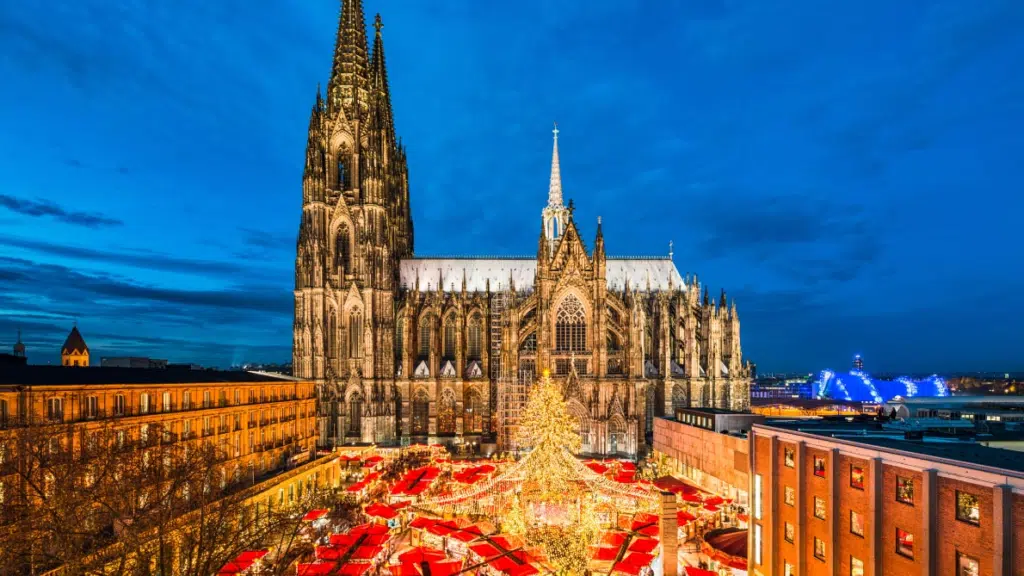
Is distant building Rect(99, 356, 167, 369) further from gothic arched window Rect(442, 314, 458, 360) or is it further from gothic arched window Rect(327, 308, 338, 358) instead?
gothic arched window Rect(442, 314, 458, 360)

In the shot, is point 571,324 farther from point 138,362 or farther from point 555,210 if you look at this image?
point 138,362

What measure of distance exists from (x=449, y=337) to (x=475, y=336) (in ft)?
11.3

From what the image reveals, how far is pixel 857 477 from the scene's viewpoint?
26625mm

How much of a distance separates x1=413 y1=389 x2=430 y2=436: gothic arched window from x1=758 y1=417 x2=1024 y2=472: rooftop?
4637 centimetres

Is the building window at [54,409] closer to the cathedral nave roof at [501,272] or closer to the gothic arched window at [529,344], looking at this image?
the gothic arched window at [529,344]

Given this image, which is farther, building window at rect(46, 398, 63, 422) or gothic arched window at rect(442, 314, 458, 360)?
gothic arched window at rect(442, 314, 458, 360)

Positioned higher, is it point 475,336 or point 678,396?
point 475,336

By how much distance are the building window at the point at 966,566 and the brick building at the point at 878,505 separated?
35mm

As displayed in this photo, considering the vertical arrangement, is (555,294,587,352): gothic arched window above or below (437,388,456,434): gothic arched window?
above

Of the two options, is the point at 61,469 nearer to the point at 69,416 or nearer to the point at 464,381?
the point at 69,416

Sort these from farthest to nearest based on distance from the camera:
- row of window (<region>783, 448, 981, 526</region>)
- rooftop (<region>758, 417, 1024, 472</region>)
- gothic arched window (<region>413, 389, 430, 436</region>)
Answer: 1. gothic arched window (<region>413, 389, 430, 436</region>)
2. rooftop (<region>758, 417, 1024, 472</region>)
3. row of window (<region>783, 448, 981, 526</region>)

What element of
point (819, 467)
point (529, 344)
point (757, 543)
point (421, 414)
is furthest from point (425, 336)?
point (819, 467)

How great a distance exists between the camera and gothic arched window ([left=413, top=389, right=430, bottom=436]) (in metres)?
74.1

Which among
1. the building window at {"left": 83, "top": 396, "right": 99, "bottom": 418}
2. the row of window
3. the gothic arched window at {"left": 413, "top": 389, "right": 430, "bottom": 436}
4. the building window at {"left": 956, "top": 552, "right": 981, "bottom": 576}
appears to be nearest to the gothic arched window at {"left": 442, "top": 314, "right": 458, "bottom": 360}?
the gothic arched window at {"left": 413, "top": 389, "right": 430, "bottom": 436}
